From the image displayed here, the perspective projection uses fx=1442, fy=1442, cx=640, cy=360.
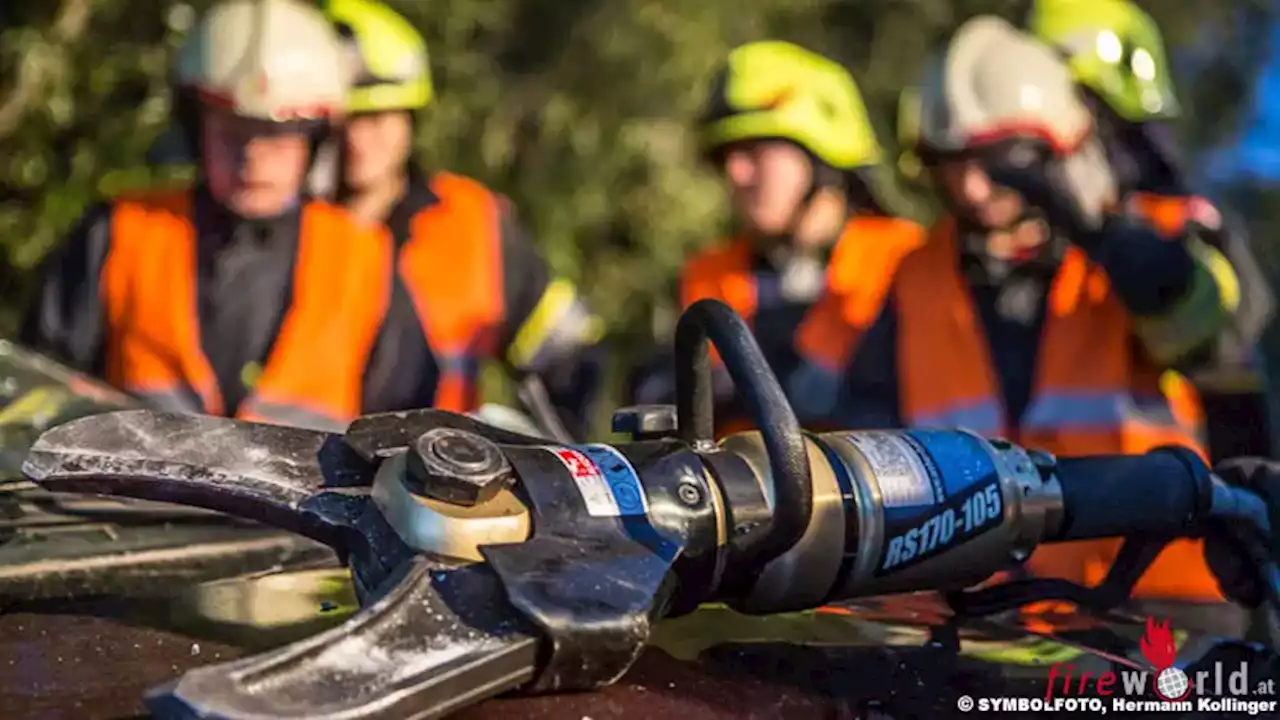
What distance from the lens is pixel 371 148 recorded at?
14.2 feet

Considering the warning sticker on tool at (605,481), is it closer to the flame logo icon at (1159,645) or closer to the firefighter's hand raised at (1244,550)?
the flame logo icon at (1159,645)

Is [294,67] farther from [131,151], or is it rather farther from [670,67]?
[670,67]

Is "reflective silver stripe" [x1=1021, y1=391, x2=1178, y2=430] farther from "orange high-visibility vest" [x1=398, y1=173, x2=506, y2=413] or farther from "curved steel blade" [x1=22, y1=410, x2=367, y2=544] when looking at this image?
"curved steel blade" [x1=22, y1=410, x2=367, y2=544]

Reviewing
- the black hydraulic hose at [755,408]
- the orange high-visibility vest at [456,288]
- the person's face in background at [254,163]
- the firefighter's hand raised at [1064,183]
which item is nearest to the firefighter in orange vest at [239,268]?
the person's face in background at [254,163]

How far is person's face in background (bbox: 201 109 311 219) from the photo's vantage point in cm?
388

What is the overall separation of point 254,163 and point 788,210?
5.16 ft

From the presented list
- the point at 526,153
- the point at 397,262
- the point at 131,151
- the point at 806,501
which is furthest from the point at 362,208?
the point at 806,501

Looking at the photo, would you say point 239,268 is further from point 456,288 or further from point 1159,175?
point 1159,175

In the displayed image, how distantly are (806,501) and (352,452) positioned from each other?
481 mm

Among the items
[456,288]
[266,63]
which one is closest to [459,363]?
[456,288]

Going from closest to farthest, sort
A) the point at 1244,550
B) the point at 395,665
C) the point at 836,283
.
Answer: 1. the point at 395,665
2. the point at 1244,550
3. the point at 836,283

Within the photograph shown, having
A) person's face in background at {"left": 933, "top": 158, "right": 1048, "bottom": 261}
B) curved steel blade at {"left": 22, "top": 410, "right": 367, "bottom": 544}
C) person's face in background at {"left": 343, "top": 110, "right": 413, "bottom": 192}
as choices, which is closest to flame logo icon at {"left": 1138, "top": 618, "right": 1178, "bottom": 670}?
curved steel blade at {"left": 22, "top": 410, "right": 367, "bottom": 544}

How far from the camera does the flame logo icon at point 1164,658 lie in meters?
1.47

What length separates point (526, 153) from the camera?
6.36 metres
